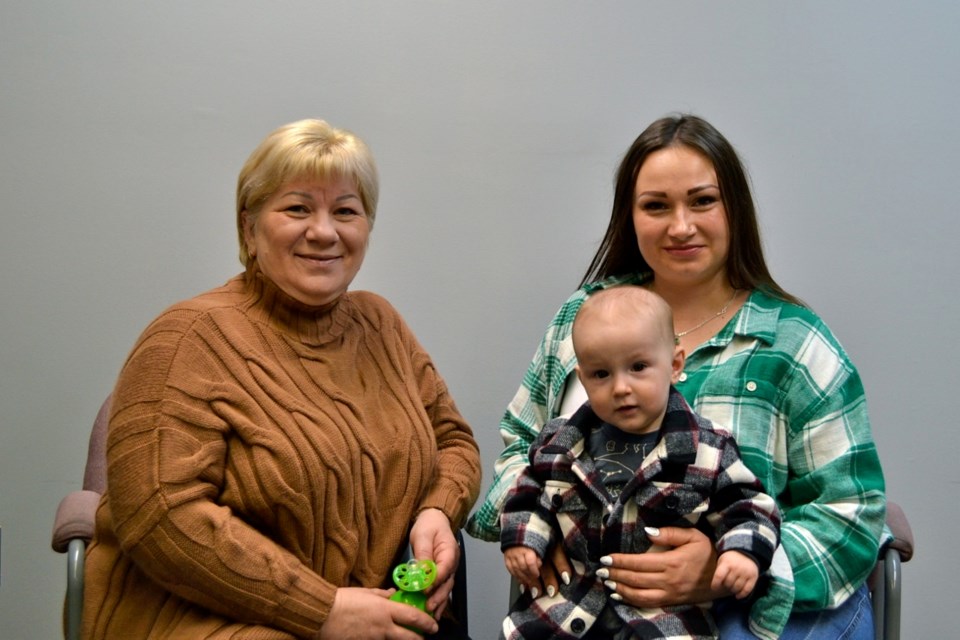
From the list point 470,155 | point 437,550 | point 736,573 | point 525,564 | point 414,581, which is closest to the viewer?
point 736,573

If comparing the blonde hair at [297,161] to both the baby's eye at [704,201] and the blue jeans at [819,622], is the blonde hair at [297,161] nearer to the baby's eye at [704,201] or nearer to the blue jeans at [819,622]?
the baby's eye at [704,201]

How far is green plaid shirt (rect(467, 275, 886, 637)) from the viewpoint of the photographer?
199cm

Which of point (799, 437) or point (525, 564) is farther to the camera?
point (799, 437)

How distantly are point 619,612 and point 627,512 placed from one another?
0.18m

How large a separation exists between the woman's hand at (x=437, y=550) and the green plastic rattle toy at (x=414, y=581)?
1.7 inches

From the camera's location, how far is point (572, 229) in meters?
3.08

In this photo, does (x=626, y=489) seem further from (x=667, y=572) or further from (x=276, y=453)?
(x=276, y=453)

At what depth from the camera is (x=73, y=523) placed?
85.0 inches

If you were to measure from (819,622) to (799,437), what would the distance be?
1.19 ft

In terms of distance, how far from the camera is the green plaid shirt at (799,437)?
1987 mm

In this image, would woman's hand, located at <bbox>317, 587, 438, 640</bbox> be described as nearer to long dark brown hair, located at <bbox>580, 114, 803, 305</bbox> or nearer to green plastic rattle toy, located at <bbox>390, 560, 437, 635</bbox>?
green plastic rattle toy, located at <bbox>390, 560, 437, 635</bbox>

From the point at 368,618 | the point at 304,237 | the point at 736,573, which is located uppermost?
the point at 304,237

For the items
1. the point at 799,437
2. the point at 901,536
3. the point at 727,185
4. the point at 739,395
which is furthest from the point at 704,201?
the point at 901,536

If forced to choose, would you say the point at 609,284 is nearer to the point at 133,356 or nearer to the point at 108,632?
the point at 133,356
